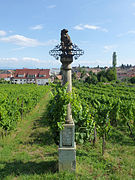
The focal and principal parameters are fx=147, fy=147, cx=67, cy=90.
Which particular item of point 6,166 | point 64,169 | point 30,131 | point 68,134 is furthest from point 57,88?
point 30,131

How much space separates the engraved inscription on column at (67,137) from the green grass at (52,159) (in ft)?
3.49

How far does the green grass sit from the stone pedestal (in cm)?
27

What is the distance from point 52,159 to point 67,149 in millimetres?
1730

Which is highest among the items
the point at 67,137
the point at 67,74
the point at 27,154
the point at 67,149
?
the point at 67,74

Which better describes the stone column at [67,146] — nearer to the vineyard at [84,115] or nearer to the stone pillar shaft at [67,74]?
the stone pillar shaft at [67,74]

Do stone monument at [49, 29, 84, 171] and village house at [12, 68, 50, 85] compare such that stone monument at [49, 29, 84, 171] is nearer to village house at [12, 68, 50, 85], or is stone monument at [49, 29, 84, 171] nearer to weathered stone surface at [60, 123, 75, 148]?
weathered stone surface at [60, 123, 75, 148]

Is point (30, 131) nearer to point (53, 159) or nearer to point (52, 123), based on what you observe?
point (53, 159)

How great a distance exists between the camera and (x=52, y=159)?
6668 mm

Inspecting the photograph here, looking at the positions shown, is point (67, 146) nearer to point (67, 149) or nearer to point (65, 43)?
point (67, 149)

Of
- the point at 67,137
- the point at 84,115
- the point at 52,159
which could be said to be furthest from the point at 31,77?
the point at 67,137

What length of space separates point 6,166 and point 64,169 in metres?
2.55

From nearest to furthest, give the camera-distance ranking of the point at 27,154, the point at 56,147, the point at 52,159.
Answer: the point at 52,159 → the point at 27,154 → the point at 56,147

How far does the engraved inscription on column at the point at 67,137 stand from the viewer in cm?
543

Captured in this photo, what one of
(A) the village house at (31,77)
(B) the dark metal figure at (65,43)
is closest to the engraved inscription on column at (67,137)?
(B) the dark metal figure at (65,43)
